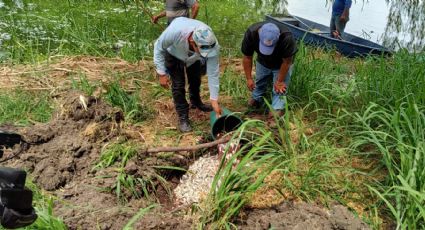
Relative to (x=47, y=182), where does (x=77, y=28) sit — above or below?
above

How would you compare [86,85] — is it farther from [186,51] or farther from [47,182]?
[47,182]

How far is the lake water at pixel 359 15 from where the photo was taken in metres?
8.30

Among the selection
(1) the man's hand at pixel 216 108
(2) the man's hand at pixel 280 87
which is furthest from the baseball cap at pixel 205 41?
(2) the man's hand at pixel 280 87

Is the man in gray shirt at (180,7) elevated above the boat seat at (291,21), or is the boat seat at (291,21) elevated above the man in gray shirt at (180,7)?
the man in gray shirt at (180,7)

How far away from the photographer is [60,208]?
8.44 ft

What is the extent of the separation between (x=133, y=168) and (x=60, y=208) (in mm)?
598

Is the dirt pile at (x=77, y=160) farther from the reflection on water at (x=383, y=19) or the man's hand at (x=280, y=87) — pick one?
the reflection on water at (x=383, y=19)

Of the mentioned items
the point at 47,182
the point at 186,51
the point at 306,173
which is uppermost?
the point at 186,51

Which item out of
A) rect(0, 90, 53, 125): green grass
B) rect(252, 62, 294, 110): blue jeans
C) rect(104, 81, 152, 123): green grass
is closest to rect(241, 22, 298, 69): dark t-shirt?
rect(252, 62, 294, 110): blue jeans

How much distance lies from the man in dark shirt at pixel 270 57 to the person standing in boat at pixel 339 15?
347 centimetres

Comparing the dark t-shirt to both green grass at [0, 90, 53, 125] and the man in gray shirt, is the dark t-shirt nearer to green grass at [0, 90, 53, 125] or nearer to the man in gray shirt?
the man in gray shirt

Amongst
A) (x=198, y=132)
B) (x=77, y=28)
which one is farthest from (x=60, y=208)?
(x=77, y=28)

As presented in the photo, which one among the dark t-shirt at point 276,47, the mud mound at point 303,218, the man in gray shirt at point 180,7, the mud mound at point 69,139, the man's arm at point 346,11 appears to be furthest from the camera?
the man's arm at point 346,11

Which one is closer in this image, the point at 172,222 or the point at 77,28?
the point at 172,222
